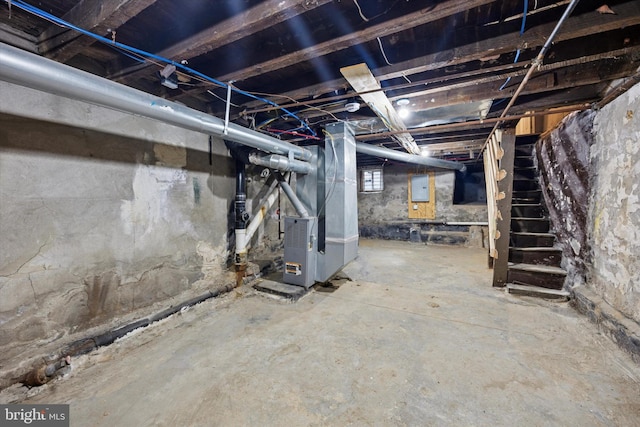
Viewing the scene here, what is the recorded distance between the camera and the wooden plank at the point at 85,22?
1246 mm

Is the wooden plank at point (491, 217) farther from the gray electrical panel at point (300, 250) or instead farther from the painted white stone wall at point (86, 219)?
the painted white stone wall at point (86, 219)

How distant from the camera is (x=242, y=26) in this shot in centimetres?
136

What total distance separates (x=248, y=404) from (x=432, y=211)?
5.92 meters

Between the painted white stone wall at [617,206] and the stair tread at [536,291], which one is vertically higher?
the painted white stone wall at [617,206]

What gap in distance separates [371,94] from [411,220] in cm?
484

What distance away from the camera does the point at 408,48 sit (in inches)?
67.8

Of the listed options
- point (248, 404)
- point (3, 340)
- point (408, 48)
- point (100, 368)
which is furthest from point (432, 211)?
point (3, 340)

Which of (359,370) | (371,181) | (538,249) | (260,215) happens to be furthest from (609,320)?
(371,181)

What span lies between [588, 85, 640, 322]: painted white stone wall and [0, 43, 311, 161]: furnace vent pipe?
10.2ft

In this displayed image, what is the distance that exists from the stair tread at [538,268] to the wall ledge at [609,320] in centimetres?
24

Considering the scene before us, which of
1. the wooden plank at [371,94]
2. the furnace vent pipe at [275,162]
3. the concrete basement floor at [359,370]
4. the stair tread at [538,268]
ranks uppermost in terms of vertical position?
the wooden plank at [371,94]

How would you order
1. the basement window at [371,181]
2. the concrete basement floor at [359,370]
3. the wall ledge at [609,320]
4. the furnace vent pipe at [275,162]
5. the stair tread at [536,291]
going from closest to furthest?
1. the concrete basement floor at [359,370]
2. the wall ledge at [609,320]
3. the stair tread at [536,291]
4. the furnace vent pipe at [275,162]
5. the basement window at [371,181]

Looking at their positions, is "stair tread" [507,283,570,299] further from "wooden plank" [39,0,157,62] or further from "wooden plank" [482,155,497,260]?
"wooden plank" [39,0,157,62]

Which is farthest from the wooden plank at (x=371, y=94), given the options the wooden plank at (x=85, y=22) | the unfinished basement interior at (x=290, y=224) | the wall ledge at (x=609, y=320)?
the wall ledge at (x=609, y=320)
